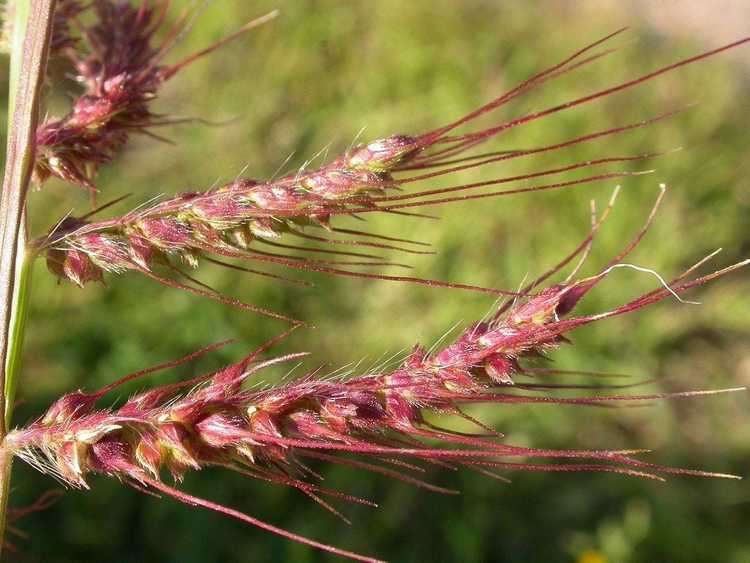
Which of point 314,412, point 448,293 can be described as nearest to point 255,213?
point 314,412

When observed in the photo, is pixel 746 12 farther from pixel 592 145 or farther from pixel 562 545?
pixel 562 545

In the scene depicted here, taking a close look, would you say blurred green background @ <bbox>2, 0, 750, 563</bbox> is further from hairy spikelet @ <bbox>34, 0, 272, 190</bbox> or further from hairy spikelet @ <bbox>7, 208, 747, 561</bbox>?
hairy spikelet @ <bbox>7, 208, 747, 561</bbox>

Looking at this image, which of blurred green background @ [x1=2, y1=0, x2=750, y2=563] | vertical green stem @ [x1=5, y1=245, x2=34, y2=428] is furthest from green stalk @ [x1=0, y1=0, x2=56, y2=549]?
blurred green background @ [x1=2, y1=0, x2=750, y2=563]

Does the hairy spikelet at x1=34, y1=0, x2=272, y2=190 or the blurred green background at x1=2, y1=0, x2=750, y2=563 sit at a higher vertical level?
the hairy spikelet at x1=34, y1=0, x2=272, y2=190

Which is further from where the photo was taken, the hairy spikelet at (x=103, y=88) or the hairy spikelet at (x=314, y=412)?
the hairy spikelet at (x=103, y=88)

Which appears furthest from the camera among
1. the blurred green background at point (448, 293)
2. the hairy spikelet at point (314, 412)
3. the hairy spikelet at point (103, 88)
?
the blurred green background at point (448, 293)

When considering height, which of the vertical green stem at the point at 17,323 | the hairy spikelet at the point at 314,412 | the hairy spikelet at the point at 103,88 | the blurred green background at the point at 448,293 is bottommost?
the blurred green background at the point at 448,293

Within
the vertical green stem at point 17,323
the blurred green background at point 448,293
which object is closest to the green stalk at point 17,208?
the vertical green stem at point 17,323

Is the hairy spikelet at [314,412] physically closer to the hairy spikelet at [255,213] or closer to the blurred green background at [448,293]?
the hairy spikelet at [255,213]
